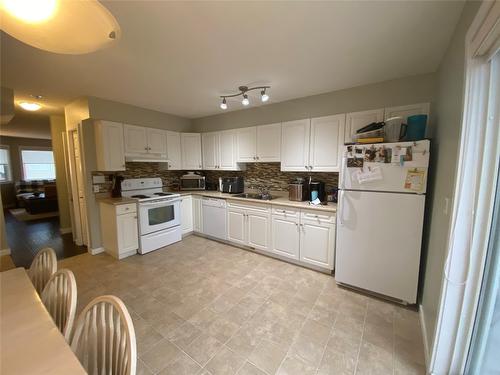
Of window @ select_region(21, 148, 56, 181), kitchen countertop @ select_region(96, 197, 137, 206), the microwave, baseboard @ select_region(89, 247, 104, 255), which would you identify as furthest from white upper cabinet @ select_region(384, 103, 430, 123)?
window @ select_region(21, 148, 56, 181)

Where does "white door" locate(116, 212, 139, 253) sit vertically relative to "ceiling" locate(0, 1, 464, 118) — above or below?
below

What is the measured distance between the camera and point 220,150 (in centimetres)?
407

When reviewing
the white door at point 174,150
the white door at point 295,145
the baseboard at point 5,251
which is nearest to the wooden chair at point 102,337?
the white door at point 295,145

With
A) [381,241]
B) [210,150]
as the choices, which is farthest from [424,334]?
[210,150]

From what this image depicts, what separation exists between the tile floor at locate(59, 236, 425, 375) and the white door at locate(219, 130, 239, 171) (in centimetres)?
174

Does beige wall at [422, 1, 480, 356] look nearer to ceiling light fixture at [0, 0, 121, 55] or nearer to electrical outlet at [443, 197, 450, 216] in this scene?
electrical outlet at [443, 197, 450, 216]

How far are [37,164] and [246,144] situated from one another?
29.4 feet

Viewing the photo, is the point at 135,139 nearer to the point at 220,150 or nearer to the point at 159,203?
the point at 159,203

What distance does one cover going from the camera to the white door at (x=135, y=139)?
343cm

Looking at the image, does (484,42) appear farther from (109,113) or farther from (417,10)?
(109,113)

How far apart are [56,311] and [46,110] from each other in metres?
4.15

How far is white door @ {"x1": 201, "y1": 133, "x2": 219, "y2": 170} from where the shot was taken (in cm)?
413

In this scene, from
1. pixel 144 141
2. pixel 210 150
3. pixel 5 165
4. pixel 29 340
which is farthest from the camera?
pixel 5 165

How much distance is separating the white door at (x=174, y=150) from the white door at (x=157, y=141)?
82mm
